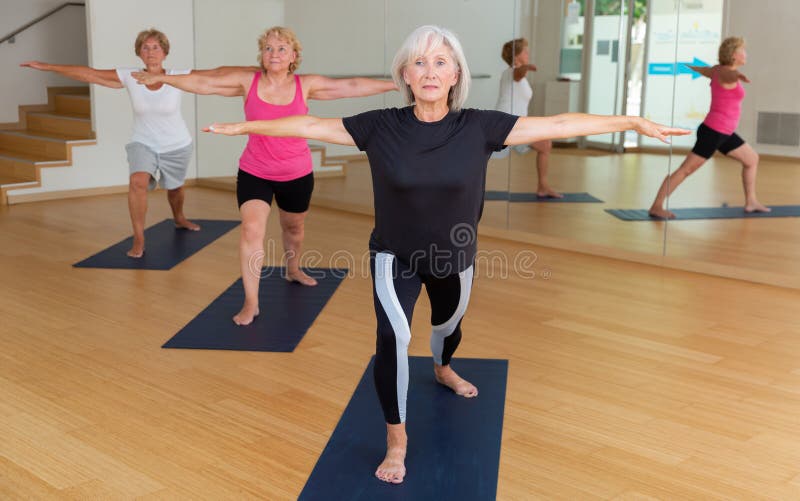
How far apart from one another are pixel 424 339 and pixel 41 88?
626 cm

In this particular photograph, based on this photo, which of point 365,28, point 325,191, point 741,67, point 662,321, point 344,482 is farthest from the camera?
point 325,191

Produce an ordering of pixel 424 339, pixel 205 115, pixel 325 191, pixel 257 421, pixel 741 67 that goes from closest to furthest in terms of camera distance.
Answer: pixel 257 421, pixel 424 339, pixel 741 67, pixel 325 191, pixel 205 115

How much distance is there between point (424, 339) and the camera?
3834 mm

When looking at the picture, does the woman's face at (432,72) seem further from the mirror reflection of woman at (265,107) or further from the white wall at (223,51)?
the white wall at (223,51)

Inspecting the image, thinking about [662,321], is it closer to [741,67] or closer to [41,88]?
[741,67]

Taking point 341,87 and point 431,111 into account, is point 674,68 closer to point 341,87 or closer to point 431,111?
point 341,87

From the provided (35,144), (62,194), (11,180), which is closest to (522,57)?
(62,194)

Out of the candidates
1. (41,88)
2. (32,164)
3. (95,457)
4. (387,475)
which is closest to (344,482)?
(387,475)

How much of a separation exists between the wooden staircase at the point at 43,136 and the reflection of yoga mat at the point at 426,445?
508 centimetres

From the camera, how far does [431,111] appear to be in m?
2.51

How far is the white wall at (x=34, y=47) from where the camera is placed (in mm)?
8352

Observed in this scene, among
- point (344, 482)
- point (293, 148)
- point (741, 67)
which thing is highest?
point (741, 67)

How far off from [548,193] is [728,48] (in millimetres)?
1479

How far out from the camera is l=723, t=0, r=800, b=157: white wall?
444 cm
